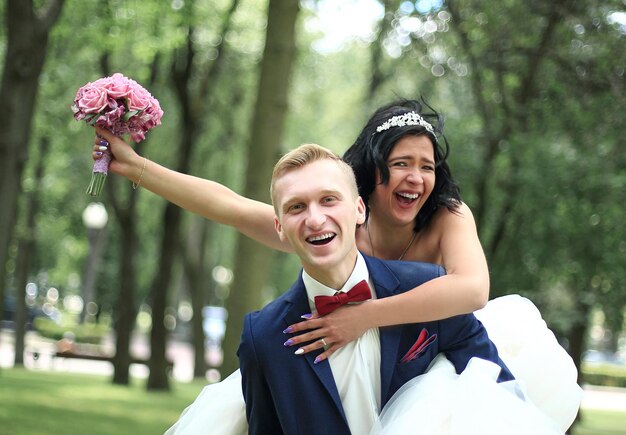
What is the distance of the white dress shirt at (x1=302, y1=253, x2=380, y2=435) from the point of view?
13.4 ft

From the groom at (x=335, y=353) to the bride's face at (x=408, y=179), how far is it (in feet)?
1.58

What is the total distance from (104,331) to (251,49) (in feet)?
51.8

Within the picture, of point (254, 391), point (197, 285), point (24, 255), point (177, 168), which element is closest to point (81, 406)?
point (177, 168)

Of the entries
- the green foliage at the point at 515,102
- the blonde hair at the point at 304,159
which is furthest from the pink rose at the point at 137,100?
the green foliage at the point at 515,102

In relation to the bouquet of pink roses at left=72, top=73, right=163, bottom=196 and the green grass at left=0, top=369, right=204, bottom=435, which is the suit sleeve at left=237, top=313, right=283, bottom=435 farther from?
the green grass at left=0, top=369, right=204, bottom=435

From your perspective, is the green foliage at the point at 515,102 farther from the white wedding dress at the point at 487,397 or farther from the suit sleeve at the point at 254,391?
the suit sleeve at the point at 254,391

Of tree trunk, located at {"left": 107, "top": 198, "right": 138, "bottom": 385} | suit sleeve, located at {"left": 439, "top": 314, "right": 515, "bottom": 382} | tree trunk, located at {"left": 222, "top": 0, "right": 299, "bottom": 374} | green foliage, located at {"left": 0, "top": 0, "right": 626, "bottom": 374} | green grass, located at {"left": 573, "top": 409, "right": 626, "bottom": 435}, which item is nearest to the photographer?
suit sleeve, located at {"left": 439, "top": 314, "right": 515, "bottom": 382}

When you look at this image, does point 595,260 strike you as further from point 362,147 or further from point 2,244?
point 362,147

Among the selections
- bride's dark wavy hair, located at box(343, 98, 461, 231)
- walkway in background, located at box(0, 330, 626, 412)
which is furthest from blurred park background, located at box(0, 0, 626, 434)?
bride's dark wavy hair, located at box(343, 98, 461, 231)

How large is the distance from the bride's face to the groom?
48 cm

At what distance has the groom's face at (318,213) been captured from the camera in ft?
13.0

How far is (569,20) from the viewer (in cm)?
1662

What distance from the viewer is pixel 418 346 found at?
4.25 metres

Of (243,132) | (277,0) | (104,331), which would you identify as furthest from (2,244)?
(104,331)
